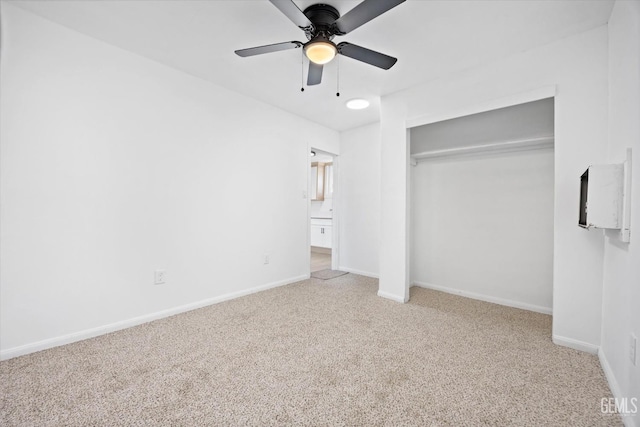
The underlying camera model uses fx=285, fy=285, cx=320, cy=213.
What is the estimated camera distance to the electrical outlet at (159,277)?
2.65 meters

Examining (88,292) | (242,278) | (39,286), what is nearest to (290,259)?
(242,278)

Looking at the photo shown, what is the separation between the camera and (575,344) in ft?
6.94

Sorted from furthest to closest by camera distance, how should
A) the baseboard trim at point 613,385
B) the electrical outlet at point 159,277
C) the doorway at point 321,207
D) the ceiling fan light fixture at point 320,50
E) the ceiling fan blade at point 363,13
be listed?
1. the doorway at point 321,207
2. the electrical outlet at point 159,277
3. the ceiling fan light fixture at point 320,50
4. the ceiling fan blade at point 363,13
5. the baseboard trim at point 613,385

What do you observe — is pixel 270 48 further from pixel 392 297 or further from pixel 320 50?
pixel 392 297

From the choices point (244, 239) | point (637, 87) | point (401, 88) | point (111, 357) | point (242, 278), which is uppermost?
point (401, 88)

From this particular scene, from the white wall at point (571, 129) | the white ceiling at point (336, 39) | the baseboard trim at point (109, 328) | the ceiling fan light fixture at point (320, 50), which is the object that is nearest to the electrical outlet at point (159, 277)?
the baseboard trim at point (109, 328)

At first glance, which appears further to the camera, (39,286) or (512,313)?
(512,313)

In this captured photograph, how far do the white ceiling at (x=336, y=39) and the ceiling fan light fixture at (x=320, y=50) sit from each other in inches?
10.2

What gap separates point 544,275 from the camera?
2877mm

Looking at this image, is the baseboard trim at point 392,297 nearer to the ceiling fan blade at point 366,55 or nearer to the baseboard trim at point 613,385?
Result: the baseboard trim at point 613,385

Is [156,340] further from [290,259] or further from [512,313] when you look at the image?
[512,313]

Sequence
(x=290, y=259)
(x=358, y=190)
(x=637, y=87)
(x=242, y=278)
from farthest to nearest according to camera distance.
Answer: (x=358, y=190)
(x=290, y=259)
(x=242, y=278)
(x=637, y=87)

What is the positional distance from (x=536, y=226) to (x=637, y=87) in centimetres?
183

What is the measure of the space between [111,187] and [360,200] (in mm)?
3158
